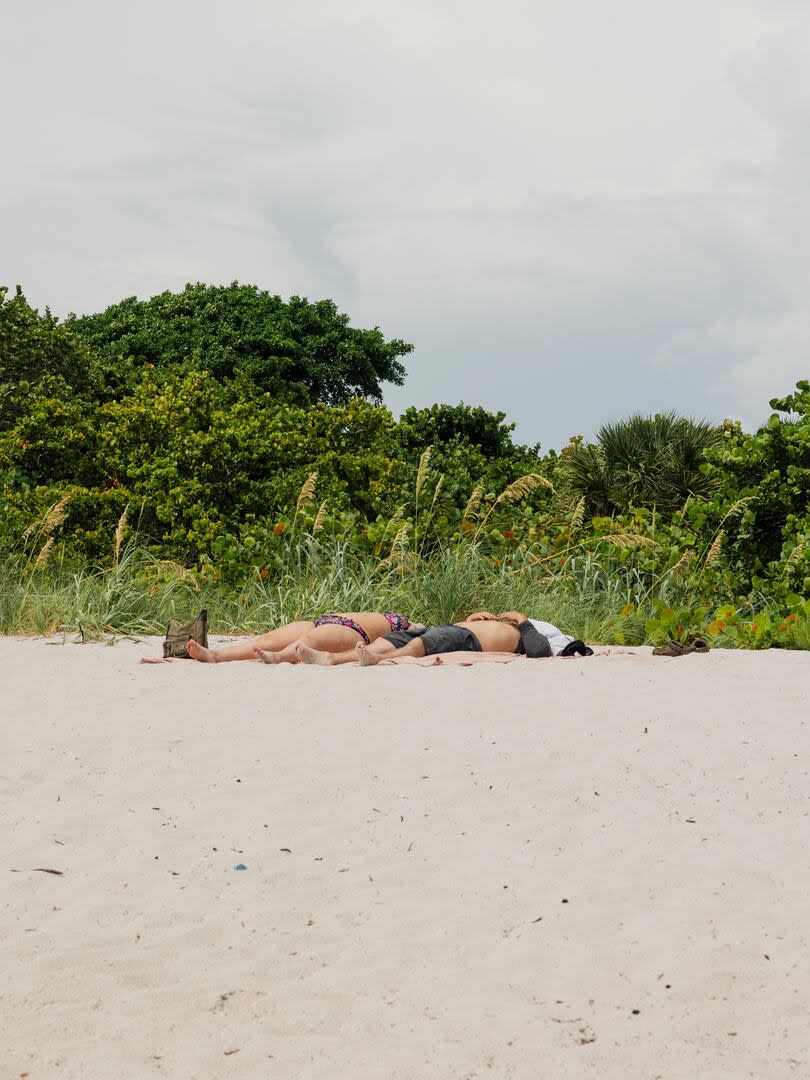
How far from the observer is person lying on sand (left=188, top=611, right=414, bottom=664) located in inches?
286

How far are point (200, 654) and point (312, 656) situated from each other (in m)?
0.79

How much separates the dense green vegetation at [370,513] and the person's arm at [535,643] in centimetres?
80

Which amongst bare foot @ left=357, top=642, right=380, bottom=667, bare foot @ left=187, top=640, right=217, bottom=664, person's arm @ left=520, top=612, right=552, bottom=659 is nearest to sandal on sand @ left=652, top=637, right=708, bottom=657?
person's arm @ left=520, top=612, right=552, bottom=659

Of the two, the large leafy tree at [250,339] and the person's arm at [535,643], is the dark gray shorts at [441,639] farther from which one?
the large leafy tree at [250,339]

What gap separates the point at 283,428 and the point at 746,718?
899cm

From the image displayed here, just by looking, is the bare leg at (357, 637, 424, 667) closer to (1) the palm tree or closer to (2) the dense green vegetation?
(2) the dense green vegetation

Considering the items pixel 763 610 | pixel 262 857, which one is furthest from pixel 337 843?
pixel 763 610

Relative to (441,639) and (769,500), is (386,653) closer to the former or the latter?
(441,639)

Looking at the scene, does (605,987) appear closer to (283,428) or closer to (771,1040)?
(771,1040)

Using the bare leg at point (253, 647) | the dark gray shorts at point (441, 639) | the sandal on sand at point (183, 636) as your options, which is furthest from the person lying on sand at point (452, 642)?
the sandal on sand at point (183, 636)

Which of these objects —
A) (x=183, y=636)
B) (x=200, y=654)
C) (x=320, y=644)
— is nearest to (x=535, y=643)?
(x=320, y=644)

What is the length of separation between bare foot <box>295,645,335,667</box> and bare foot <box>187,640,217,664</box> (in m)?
0.60

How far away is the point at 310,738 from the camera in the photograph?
5.34 meters

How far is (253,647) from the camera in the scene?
7.37 meters
